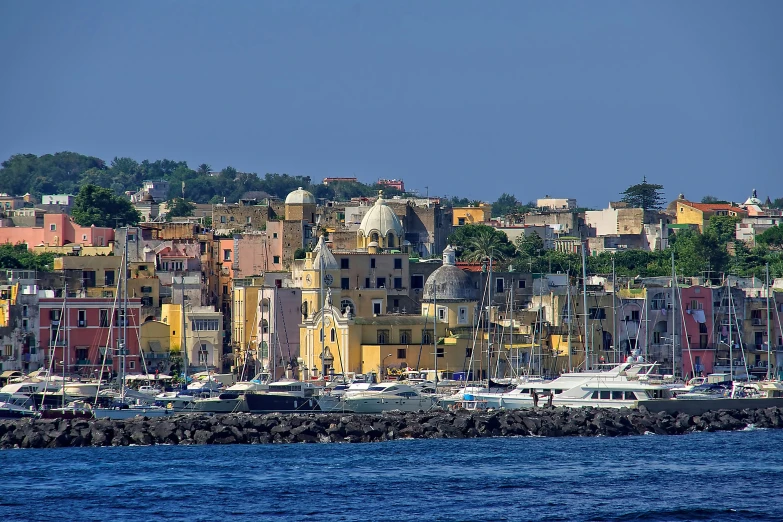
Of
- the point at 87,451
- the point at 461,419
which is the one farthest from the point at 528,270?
the point at 87,451

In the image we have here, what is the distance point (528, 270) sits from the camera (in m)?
102

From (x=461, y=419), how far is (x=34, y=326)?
85.2 ft

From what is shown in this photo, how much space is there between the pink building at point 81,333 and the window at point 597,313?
846 inches

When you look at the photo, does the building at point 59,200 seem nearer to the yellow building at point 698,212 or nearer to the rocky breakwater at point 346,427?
the yellow building at point 698,212

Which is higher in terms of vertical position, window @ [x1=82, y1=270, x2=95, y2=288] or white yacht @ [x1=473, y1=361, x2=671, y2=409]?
window @ [x1=82, y1=270, x2=95, y2=288]

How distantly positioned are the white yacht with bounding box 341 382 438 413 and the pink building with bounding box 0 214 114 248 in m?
40.9

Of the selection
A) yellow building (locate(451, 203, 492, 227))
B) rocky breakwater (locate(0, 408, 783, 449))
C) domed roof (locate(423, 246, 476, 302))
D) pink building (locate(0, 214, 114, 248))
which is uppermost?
yellow building (locate(451, 203, 492, 227))

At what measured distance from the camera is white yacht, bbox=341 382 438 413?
70.5 metres

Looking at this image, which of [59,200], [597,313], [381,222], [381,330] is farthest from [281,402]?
[59,200]

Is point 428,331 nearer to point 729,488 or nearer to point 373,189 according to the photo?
point 729,488

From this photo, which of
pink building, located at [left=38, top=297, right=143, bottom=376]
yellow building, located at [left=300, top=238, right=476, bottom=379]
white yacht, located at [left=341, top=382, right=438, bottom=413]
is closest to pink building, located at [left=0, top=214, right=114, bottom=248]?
yellow building, located at [left=300, top=238, right=476, bottom=379]

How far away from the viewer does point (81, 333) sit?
8256 cm

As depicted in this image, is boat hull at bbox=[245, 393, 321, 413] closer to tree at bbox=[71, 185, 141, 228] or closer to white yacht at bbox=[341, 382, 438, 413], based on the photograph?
white yacht at bbox=[341, 382, 438, 413]

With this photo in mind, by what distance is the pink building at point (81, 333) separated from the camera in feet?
268
